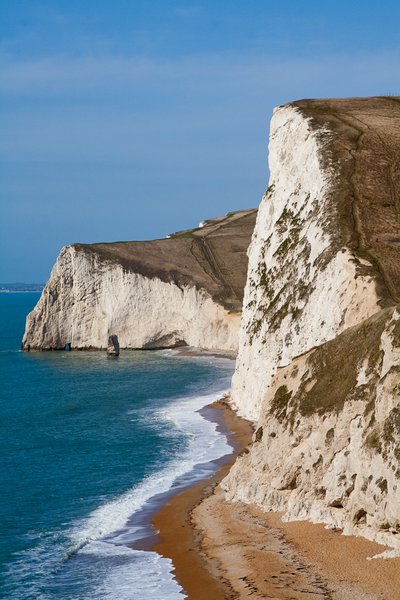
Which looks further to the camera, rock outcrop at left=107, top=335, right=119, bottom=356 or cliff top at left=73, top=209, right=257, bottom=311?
cliff top at left=73, top=209, right=257, bottom=311

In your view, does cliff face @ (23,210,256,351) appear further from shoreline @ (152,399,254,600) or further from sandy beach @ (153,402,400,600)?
sandy beach @ (153,402,400,600)

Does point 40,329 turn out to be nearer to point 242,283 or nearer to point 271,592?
point 242,283

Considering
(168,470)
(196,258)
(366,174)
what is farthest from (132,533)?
(196,258)

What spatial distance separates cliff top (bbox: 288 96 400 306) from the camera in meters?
48.0

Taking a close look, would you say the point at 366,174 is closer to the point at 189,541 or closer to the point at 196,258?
the point at 189,541

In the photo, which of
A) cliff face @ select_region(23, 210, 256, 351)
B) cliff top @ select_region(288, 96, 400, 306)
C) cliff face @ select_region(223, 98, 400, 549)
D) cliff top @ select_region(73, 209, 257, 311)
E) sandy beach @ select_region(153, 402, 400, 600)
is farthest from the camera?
cliff top @ select_region(73, 209, 257, 311)

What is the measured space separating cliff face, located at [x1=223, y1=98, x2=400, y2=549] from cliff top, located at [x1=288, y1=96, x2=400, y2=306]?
104 millimetres

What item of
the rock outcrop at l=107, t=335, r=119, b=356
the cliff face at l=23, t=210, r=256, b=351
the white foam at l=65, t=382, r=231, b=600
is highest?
the cliff face at l=23, t=210, r=256, b=351

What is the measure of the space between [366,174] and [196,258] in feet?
211

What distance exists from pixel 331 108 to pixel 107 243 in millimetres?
51983

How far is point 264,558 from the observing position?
2923 centimetres

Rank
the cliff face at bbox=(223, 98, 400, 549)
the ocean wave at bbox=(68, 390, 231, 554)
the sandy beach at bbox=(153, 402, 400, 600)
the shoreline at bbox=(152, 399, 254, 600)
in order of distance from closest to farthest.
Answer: the sandy beach at bbox=(153, 402, 400, 600) → the shoreline at bbox=(152, 399, 254, 600) → the cliff face at bbox=(223, 98, 400, 549) → the ocean wave at bbox=(68, 390, 231, 554)

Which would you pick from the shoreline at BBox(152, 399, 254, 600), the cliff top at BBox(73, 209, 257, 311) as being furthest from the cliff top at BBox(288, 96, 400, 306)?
the cliff top at BBox(73, 209, 257, 311)

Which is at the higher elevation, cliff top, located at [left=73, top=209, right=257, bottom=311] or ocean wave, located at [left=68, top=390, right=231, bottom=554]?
cliff top, located at [left=73, top=209, right=257, bottom=311]
